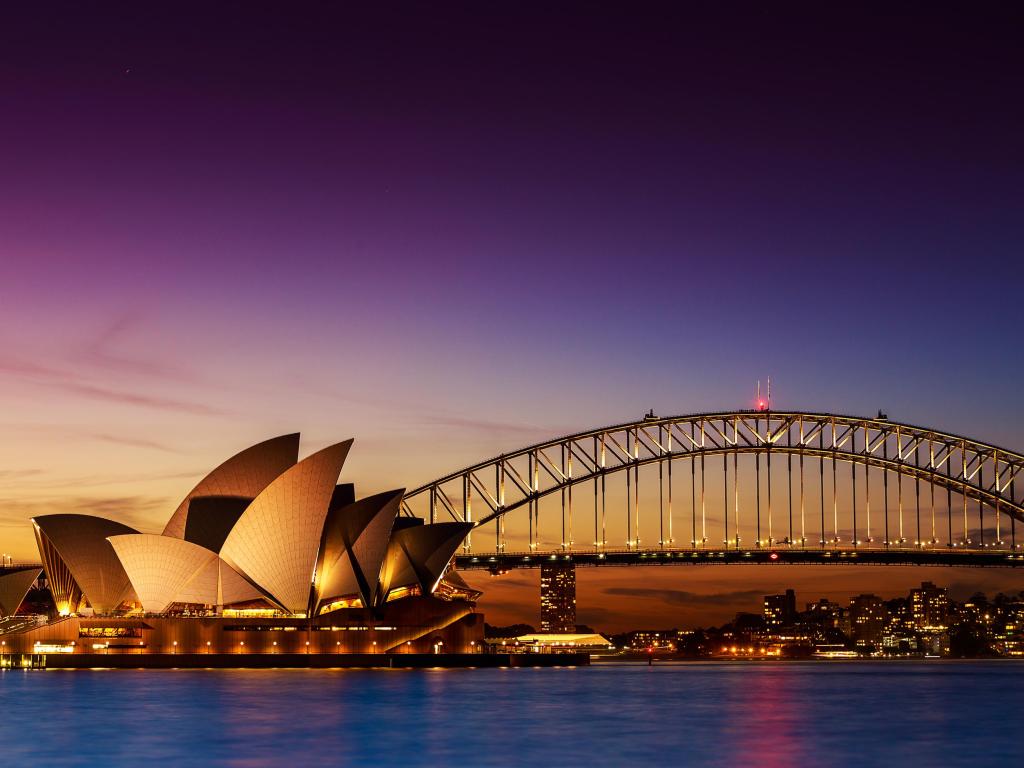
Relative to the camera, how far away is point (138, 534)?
8038cm

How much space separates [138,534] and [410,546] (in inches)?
657

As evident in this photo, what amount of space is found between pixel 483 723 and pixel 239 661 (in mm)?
39269

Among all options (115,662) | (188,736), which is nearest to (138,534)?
(115,662)

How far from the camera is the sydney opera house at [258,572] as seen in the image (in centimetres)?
7981

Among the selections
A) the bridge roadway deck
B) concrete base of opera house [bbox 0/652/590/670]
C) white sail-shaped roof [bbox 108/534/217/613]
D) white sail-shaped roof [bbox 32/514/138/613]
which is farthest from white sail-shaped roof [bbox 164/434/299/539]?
the bridge roadway deck

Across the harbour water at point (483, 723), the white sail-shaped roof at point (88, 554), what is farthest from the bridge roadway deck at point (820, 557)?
the white sail-shaped roof at point (88, 554)

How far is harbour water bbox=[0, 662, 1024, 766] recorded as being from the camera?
39094 mm

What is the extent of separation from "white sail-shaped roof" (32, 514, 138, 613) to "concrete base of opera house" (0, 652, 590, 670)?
3.47 m

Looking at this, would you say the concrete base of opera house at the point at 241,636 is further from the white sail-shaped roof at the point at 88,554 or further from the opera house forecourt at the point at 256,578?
the white sail-shaped roof at the point at 88,554

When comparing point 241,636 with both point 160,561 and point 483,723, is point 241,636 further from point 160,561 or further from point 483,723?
point 483,723

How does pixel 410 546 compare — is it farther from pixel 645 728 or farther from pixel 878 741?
pixel 878 741

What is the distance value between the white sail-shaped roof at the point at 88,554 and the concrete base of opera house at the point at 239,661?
11.4ft

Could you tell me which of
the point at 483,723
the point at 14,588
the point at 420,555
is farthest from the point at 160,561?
the point at 483,723

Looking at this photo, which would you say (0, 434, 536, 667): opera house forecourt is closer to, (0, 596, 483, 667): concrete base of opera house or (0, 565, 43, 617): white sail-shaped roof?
(0, 596, 483, 667): concrete base of opera house
